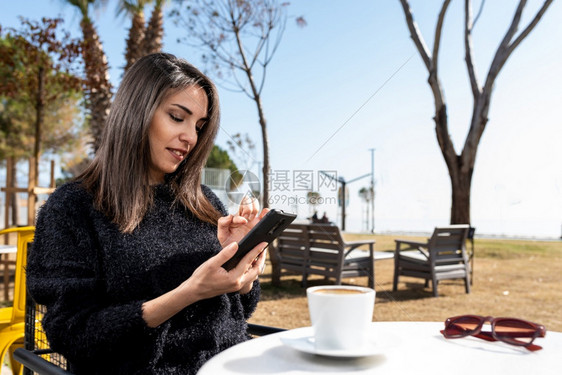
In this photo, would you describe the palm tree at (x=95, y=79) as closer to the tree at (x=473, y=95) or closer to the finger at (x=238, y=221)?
the tree at (x=473, y=95)

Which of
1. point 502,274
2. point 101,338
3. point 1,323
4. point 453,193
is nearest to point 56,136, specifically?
point 453,193

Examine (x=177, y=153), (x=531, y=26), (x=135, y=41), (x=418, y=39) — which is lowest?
(x=177, y=153)

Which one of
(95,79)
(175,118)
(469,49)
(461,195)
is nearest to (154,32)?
(95,79)

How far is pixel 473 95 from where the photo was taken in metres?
11.2

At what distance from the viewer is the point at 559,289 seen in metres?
6.54

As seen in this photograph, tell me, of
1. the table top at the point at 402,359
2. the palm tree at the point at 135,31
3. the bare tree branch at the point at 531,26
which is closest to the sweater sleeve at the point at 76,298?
the table top at the point at 402,359

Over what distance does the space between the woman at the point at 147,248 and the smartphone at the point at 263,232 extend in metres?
0.02

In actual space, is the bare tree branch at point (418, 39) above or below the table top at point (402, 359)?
above

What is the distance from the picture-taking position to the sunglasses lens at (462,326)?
902 millimetres

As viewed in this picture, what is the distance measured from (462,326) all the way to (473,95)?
446 inches

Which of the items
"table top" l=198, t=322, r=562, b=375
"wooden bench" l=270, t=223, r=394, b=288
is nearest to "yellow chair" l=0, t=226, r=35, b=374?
"table top" l=198, t=322, r=562, b=375

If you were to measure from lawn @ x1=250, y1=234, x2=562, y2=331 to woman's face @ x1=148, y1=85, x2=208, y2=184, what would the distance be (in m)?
2.90

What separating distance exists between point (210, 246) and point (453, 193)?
11.0 metres

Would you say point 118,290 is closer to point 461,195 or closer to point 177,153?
point 177,153
